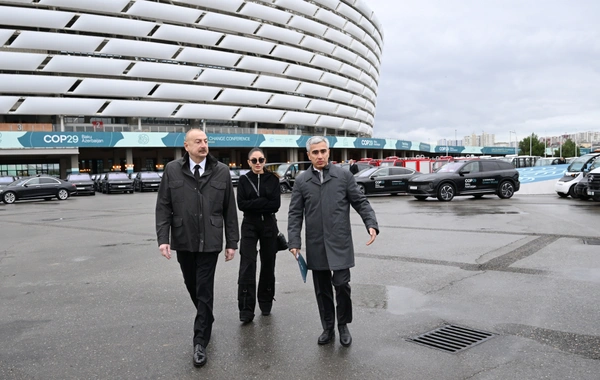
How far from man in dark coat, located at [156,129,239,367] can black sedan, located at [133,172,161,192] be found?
3229 cm

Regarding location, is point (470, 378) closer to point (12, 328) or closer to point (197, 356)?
point (197, 356)

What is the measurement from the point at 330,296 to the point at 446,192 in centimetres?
1576

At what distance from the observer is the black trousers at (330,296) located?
4.31 meters

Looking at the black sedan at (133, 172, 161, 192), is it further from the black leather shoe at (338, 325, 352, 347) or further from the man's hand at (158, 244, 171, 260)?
the black leather shoe at (338, 325, 352, 347)

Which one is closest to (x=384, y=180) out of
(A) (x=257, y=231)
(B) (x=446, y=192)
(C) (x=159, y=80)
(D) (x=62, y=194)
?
(B) (x=446, y=192)

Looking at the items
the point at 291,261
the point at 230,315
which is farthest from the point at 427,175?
the point at 230,315

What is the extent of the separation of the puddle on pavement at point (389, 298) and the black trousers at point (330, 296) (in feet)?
2.96

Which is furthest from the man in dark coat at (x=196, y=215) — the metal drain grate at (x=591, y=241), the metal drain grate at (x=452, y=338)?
the metal drain grate at (x=591, y=241)

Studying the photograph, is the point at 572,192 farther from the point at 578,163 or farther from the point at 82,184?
the point at 82,184

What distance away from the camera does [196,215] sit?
4238mm

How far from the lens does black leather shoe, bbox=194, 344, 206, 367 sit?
3.82 m

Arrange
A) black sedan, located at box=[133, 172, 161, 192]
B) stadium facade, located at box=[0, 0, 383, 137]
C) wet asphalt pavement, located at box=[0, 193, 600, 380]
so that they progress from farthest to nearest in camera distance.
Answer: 1. stadium facade, located at box=[0, 0, 383, 137]
2. black sedan, located at box=[133, 172, 161, 192]
3. wet asphalt pavement, located at box=[0, 193, 600, 380]

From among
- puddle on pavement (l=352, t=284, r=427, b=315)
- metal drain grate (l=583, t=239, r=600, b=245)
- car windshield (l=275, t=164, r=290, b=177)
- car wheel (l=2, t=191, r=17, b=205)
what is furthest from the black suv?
car wheel (l=2, t=191, r=17, b=205)

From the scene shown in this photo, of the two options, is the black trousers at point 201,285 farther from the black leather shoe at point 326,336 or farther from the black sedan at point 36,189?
the black sedan at point 36,189
